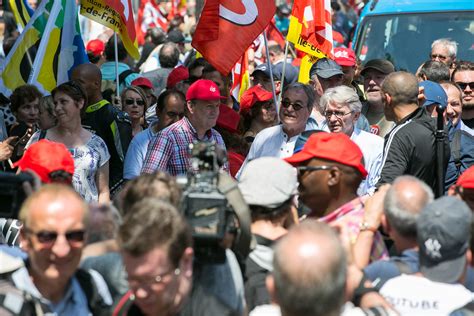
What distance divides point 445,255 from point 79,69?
19.1 ft

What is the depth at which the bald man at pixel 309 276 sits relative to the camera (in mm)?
3350

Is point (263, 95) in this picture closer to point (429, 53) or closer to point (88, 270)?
point (429, 53)

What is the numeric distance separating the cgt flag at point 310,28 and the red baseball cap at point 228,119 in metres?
0.95

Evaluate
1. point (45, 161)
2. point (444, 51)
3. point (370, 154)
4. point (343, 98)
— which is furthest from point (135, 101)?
point (45, 161)

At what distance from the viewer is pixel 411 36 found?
12922mm

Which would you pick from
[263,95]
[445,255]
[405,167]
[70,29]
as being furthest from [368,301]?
[70,29]

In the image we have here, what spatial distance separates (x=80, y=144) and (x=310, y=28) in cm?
306

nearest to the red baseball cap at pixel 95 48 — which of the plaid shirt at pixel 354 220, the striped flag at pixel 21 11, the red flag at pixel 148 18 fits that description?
the striped flag at pixel 21 11

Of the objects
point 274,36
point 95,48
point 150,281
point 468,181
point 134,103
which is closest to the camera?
point 150,281

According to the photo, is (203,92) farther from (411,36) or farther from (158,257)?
(411,36)

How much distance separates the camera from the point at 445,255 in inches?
175

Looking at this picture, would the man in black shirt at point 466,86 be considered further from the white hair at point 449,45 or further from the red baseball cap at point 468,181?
the red baseball cap at point 468,181

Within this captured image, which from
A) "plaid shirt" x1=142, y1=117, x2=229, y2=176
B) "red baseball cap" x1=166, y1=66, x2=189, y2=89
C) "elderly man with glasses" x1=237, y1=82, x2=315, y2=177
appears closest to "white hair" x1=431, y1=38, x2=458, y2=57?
"red baseball cap" x1=166, y1=66, x2=189, y2=89

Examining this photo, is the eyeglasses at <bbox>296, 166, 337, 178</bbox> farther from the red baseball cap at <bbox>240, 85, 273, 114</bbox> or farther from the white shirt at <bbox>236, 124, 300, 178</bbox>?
the red baseball cap at <bbox>240, 85, 273, 114</bbox>
